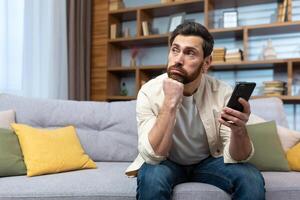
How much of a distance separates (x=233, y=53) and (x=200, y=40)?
186cm

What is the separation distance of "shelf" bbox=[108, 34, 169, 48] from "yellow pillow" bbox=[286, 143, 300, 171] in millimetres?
1921

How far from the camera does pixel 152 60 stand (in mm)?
3727

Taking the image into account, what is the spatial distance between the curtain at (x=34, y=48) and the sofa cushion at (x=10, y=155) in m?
1.06

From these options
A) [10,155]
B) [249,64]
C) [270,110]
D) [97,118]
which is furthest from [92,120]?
[249,64]

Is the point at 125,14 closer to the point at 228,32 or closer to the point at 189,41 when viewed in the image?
the point at 228,32

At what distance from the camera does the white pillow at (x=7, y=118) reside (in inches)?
72.9

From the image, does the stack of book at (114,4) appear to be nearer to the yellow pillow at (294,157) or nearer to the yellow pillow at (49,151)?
the yellow pillow at (49,151)

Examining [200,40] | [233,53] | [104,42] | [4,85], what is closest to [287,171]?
[200,40]

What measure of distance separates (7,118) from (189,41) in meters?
1.17

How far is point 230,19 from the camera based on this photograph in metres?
3.22

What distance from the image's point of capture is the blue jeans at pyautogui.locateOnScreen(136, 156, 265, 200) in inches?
47.2

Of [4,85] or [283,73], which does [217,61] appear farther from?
[4,85]

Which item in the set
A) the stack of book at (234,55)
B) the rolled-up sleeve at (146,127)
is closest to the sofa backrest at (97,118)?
the rolled-up sleeve at (146,127)

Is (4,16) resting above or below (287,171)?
above
